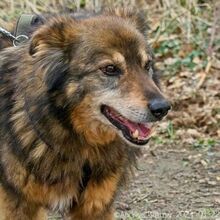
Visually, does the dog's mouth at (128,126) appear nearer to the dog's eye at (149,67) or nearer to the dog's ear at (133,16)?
the dog's eye at (149,67)

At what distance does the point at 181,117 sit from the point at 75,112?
3957mm

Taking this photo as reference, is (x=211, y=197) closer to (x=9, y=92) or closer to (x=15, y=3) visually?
(x=9, y=92)

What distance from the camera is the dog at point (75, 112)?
420 centimetres

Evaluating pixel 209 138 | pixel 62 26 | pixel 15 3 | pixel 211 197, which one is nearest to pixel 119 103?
pixel 62 26

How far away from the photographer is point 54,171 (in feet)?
14.5

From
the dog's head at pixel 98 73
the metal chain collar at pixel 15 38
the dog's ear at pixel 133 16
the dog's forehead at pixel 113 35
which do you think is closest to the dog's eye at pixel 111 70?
the dog's head at pixel 98 73

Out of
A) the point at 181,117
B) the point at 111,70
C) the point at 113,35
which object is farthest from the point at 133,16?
the point at 181,117

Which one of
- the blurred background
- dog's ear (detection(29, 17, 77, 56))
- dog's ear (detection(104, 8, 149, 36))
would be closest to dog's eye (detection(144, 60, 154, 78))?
dog's ear (detection(104, 8, 149, 36))

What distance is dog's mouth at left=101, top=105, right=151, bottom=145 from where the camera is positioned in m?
4.18

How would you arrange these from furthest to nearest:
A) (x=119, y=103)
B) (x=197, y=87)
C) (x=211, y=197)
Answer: (x=197, y=87)
(x=211, y=197)
(x=119, y=103)

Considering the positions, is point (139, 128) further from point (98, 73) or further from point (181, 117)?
point (181, 117)

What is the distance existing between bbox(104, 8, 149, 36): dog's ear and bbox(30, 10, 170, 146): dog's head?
0.22 m

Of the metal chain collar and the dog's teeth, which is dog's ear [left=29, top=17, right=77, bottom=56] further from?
the dog's teeth

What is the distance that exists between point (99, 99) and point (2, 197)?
99 centimetres
